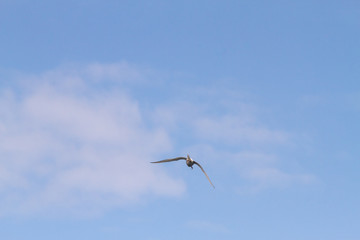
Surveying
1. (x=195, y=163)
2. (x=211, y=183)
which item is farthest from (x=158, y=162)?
(x=211, y=183)

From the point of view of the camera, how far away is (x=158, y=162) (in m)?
127

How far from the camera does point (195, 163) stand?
12862 centimetres

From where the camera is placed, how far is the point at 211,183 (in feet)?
363

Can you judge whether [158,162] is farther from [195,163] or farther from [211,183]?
[211,183]

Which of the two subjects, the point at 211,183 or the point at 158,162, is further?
the point at 158,162

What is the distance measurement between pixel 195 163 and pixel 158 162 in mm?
6983

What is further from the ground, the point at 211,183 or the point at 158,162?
the point at 158,162

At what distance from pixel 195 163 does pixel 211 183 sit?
59.5 ft

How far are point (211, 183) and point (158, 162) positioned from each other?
18755mm

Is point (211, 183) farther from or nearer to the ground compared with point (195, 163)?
nearer to the ground

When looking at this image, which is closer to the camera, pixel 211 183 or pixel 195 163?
pixel 211 183
